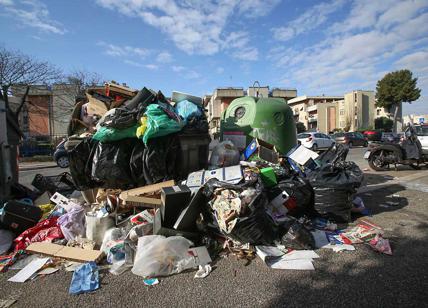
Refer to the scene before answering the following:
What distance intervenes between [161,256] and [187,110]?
8.03 feet

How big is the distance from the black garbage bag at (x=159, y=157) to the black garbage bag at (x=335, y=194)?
1954 millimetres

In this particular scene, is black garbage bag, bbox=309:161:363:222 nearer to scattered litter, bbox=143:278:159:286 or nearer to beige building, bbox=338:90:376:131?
scattered litter, bbox=143:278:159:286

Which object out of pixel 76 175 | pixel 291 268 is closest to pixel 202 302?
pixel 291 268

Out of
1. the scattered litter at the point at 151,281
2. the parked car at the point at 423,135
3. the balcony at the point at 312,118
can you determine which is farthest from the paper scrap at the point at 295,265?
the balcony at the point at 312,118

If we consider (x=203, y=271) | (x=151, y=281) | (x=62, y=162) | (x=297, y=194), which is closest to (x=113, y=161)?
(x=151, y=281)

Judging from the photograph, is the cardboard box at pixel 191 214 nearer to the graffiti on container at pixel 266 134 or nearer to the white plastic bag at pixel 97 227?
the white plastic bag at pixel 97 227

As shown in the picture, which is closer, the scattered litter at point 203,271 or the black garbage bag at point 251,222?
the scattered litter at point 203,271

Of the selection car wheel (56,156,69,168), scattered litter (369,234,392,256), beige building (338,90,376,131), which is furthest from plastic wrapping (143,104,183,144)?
beige building (338,90,376,131)

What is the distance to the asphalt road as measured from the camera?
6.79 feet

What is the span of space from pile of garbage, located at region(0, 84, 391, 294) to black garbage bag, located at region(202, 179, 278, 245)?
1 cm

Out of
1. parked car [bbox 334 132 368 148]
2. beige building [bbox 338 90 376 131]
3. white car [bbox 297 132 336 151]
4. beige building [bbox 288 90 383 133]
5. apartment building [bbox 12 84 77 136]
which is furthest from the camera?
beige building [bbox 288 90 383 133]

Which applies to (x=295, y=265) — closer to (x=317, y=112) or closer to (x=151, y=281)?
(x=151, y=281)

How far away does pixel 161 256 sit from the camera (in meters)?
2.51

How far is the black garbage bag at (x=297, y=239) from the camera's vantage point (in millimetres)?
2852
